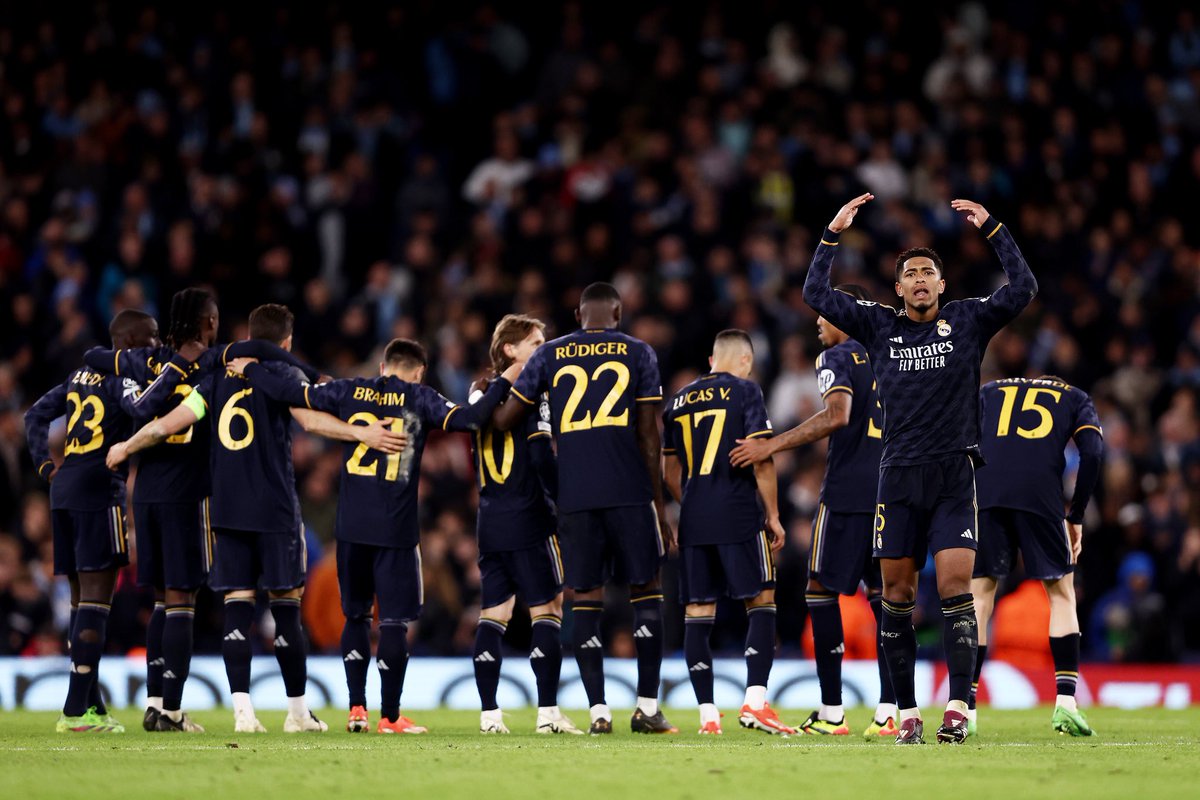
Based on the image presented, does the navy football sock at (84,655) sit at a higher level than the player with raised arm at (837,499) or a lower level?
lower

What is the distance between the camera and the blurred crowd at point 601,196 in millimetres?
16844

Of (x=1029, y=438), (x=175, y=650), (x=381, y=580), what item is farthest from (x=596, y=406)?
(x=175, y=650)

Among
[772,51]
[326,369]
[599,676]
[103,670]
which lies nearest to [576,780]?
[599,676]

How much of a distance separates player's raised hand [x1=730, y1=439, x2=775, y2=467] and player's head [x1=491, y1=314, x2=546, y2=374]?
4.97ft

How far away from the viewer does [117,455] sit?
1066cm

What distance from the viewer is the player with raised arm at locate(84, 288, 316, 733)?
10602 mm

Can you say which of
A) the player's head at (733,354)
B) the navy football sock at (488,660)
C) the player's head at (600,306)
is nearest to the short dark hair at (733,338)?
the player's head at (733,354)

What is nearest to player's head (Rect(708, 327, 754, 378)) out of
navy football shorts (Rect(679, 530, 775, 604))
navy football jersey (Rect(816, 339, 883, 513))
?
navy football jersey (Rect(816, 339, 883, 513))

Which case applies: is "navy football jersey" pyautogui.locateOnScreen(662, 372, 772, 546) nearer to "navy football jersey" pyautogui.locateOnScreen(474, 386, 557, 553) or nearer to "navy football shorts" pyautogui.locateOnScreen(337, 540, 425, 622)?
"navy football jersey" pyautogui.locateOnScreen(474, 386, 557, 553)

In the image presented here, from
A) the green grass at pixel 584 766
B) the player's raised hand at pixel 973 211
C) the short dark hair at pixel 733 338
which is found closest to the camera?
the green grass at pixel 584 766

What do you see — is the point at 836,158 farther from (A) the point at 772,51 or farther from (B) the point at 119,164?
(B) the point at 119,164

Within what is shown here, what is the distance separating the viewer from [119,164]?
66.4 ft

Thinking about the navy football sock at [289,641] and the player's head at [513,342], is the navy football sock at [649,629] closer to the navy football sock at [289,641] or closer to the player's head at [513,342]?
the player's head at [513,342]

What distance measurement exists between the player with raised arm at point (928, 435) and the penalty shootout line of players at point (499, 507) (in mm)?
1125
